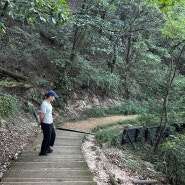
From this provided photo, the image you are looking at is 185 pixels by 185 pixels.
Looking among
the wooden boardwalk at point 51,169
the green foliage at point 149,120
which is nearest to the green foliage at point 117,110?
the green foliage at point 149,120

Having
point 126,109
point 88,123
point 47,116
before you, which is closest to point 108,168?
point 47,116

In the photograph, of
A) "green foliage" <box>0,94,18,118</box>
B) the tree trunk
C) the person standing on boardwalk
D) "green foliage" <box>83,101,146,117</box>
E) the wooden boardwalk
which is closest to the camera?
the wooden boardwalk

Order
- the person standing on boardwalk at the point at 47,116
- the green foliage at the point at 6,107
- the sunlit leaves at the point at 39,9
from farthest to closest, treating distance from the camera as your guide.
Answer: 1. the green foliage at the point at 6,107
2. the person standing on boardwalk at the point at 47,116
3. the sunlit leaves at the point at 39,9

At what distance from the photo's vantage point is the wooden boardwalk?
5.89 m

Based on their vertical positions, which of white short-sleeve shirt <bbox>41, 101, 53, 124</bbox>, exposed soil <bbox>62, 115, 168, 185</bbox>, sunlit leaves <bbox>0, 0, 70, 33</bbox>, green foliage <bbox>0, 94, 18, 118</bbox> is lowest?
exposed soil <bbox>62, 115, 168, 185</bbox>

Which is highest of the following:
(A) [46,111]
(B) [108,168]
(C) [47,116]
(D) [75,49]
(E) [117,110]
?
(D) [75,49]

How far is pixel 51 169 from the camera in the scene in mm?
6727

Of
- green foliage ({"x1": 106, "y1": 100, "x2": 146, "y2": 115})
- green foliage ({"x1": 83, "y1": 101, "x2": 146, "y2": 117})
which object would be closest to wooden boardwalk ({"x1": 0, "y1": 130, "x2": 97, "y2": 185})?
green foliage ({"x1": 83, "y1": 101, "x2": 146, "y2": 117})

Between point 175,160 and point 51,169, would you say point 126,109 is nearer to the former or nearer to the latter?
point 175,160

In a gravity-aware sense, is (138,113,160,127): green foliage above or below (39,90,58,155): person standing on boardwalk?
below

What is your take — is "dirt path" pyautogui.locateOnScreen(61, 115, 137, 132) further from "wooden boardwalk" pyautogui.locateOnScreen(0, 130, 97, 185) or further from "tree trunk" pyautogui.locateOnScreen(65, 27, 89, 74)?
"wooden boardwalk" pyautogui.locateOnScreen(0, 130, 97, 185)

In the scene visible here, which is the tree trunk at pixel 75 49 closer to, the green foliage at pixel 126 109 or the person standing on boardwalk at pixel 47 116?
the green foliage at pixel 126 109

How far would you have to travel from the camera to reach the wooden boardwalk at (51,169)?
19.3ft

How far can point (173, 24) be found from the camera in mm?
11328
